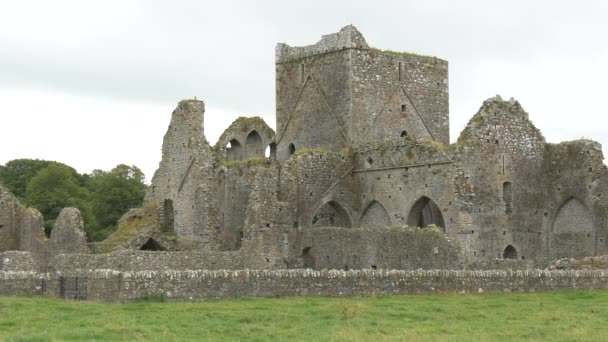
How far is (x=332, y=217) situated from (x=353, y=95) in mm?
5042

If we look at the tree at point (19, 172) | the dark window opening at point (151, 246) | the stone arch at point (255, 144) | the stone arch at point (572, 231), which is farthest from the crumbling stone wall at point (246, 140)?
the tree at point (19, 172)

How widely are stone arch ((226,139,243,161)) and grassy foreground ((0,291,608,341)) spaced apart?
80.7 feet

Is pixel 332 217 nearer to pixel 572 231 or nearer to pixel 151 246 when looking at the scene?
pixel 151 246

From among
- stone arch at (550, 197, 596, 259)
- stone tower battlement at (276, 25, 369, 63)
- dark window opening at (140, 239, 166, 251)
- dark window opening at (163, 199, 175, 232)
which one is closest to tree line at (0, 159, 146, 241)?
dark window opening at (163, 199, 175, 232)

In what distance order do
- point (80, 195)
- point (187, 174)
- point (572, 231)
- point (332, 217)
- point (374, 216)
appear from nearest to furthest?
point (572, 231), point (374, 216), point (332, 217), point (187, 174), point (80, 195)

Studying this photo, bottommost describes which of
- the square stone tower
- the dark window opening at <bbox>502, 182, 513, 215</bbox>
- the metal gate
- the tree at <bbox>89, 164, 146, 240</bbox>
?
the metal gate

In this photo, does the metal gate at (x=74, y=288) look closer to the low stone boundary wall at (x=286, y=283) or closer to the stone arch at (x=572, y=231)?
the low stone boundary wall at (x=286, y=283)

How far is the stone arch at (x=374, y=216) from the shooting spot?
4878 centimetres

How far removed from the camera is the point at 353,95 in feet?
170

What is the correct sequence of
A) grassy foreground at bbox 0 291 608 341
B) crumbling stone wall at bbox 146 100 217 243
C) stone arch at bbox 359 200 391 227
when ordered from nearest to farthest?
grassy foreground at bbox 0 291 608 341, stone arch at bbox 359 200 391 227, crumbling stone wall at bbox 146 100 217 243

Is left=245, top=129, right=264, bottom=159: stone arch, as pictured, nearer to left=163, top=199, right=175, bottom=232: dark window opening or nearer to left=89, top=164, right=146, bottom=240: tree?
left=163, top=199, right=175, bottom=232: dark window opening

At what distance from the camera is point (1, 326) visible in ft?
82.5

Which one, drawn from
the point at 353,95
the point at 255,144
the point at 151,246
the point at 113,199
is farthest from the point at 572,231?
the point at 113,199

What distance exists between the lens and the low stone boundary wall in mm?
29844
